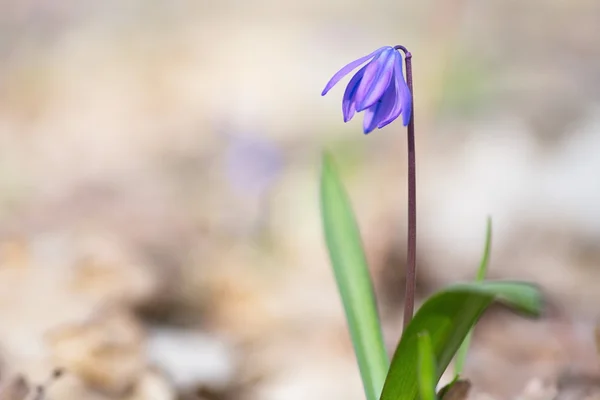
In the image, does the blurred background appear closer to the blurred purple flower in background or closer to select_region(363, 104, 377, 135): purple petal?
the blurred purple flower in background

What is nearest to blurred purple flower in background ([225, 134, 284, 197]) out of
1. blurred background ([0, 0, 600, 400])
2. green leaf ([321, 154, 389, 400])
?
blurred background ([0, 0, 600, 400])

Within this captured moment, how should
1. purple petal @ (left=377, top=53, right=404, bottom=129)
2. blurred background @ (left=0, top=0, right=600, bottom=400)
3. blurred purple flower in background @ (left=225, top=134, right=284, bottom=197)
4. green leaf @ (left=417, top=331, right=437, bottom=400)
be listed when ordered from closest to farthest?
green leaf @ (left=417, top=331, right=437, bottom=400) → purple petal @ (left=377, top=53, right=404, bottom=129) → blurred background @ (left=0, top=0, right=600, bottom=400) → blurred purple flower in background @ (left=225, top=134, right=284, bottom=197)

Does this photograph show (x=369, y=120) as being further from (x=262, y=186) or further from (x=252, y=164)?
(x=252, y=164)

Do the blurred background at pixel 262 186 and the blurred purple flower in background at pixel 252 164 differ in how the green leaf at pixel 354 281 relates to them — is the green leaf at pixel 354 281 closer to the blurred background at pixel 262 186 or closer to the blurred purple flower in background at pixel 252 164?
the blurred background at pixel 262 186

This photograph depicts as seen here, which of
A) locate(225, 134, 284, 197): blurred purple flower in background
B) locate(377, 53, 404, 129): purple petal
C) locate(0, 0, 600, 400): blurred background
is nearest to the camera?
locate(377, 53, 404, 129): purple petal

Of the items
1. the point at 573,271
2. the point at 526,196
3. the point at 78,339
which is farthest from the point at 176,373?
the point at 526,196

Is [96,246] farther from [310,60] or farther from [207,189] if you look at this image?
[310,60]
